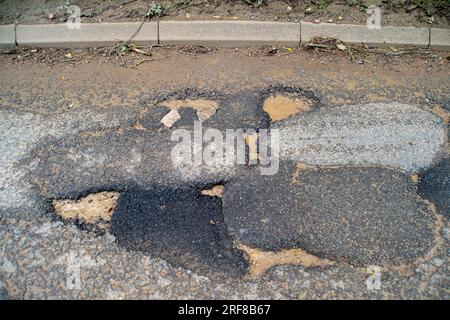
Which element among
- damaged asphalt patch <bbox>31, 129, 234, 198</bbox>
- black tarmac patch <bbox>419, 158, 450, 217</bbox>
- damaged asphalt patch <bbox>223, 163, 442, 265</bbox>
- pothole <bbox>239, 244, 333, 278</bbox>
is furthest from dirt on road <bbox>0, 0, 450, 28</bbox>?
pothole <bbox>239, 244, 333, 278</bbox>

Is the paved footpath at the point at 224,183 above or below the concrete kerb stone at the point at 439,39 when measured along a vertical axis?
below

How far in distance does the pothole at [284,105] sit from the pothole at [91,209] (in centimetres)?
156

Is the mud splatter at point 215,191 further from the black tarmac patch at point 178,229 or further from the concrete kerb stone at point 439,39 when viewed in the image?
the concrete kerb stone at point 439,39

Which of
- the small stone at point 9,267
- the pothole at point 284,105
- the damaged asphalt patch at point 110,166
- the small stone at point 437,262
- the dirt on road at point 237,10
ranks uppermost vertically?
the dirt on road at point 237,10

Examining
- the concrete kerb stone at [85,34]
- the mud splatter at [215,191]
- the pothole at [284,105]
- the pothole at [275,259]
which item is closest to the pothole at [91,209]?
the mud splatter at [215,191]

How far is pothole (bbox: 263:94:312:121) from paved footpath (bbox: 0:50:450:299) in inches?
0.6

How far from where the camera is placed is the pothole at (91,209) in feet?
8.68

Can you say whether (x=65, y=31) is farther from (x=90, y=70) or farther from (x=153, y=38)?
(x=153, y=38)

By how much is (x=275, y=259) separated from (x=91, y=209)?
1367 millimetres

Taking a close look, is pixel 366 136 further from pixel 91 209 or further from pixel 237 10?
pixel 91 209

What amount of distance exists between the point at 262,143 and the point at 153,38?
1.86 metres

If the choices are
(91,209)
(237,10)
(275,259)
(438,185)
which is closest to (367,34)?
(237,10)

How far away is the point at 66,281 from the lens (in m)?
2.34

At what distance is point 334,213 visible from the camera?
267 centimetres
